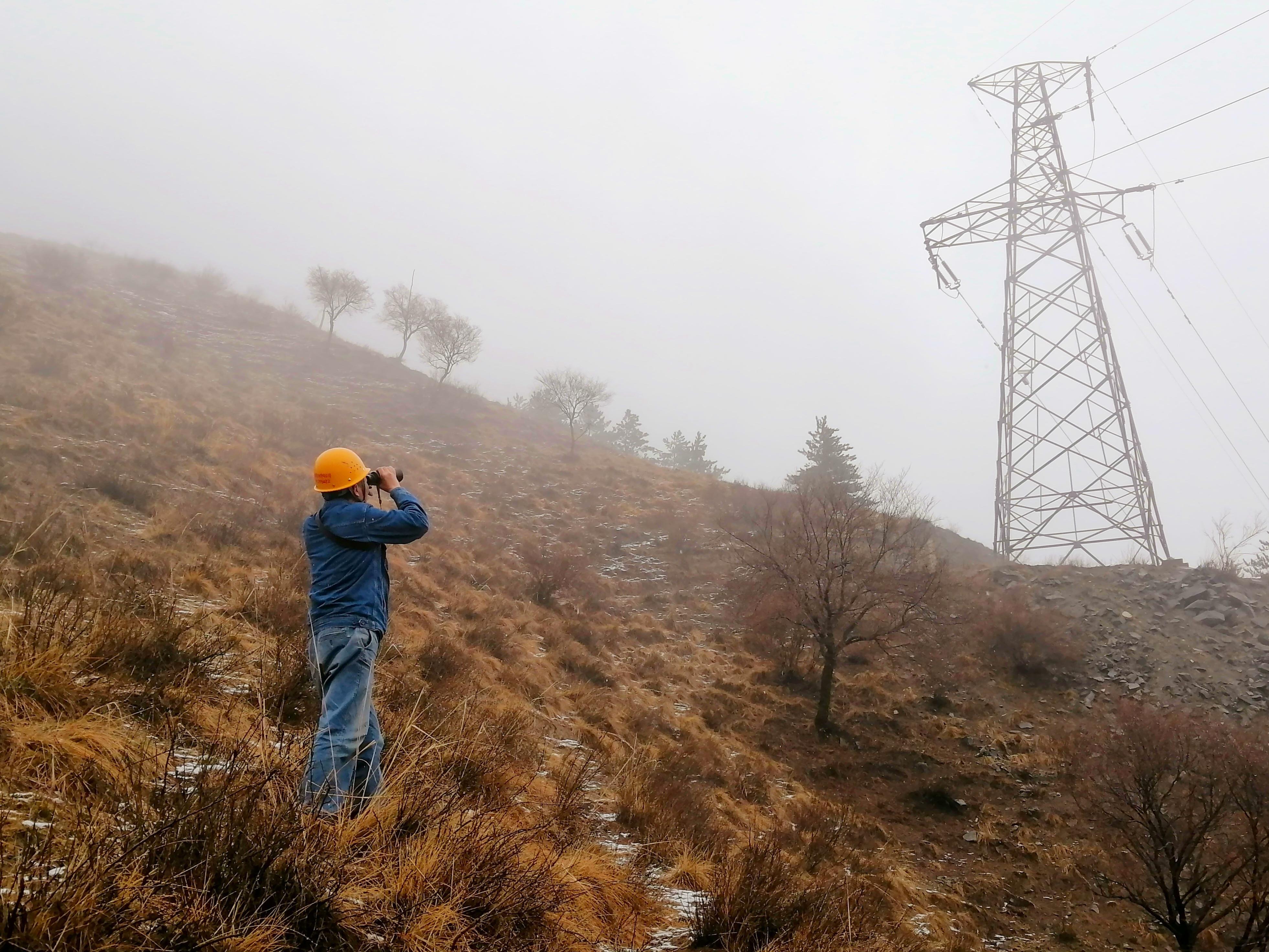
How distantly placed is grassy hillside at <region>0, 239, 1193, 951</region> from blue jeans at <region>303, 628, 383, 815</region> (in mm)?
176

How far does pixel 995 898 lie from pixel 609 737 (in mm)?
5312

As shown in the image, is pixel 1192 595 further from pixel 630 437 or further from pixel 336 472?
pixel 630 437

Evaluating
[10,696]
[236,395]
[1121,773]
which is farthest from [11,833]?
[236,395]

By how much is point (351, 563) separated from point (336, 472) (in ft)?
1.78

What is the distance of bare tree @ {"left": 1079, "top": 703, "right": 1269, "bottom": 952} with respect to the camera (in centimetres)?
587

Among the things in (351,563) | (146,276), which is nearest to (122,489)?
(351,563)

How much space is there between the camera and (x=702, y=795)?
714 centimetres

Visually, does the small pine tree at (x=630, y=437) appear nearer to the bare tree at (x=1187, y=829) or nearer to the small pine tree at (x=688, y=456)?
the small pine tree at (x=688, y=456)

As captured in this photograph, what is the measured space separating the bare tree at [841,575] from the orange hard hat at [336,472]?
34.6ft

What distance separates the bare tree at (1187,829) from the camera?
587 centimetres

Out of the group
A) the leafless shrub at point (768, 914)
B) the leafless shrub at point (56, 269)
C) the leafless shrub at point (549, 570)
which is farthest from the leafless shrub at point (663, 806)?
the leafless shrub at point (56, 269)

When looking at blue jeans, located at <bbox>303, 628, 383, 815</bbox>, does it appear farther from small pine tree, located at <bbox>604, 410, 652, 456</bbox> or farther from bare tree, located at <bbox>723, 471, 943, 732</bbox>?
small pine tree, located at <bbox>604, 410, 652, 456</bbox>

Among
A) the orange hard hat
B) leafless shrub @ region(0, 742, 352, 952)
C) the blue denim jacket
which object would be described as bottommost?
leafless shrub @ region(0, 742, 352, 952)

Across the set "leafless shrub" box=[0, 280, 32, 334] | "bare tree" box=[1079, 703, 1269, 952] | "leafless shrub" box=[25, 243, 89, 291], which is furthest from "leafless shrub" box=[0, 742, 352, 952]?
"leafless shrub" box=[25, 243, 89, 291]
